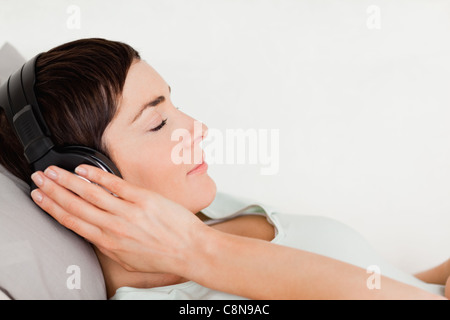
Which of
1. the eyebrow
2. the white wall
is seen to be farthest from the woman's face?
the white wall

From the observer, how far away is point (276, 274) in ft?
2.92

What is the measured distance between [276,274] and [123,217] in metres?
0.31

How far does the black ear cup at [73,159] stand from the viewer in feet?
3.14

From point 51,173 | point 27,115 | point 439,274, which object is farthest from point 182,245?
point 439,274

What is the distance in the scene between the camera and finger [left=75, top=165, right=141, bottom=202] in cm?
92

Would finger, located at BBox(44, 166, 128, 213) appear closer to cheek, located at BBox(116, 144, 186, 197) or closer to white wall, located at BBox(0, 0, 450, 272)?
cheek, located at BBox(116, 144, 186, 197)

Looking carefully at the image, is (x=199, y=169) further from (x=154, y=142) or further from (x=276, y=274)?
(x=276, y=274)

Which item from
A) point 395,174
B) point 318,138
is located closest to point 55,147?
point 318,138

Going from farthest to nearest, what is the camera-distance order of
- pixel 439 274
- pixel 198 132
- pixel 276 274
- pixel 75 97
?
pixel 439 274, pixel 198 132, pixel 75 97, pixel 276 274

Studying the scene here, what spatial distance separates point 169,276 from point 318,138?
87 centimetres

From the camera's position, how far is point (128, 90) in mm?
1065

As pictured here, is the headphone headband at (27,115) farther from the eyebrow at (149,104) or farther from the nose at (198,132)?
the nose at (198,132)

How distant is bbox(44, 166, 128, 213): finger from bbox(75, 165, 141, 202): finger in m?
0.01

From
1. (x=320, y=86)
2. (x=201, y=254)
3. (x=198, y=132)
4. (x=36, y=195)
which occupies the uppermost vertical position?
(x=320, y=86)
